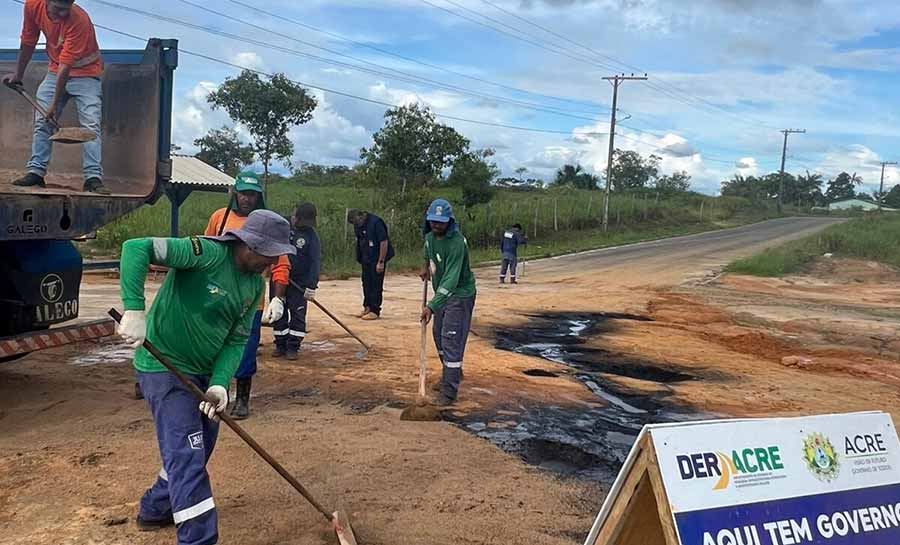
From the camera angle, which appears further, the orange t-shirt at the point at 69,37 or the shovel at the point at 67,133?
the orange t-shirt at the point at 69,37

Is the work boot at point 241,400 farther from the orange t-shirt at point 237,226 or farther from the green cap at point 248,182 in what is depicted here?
the green cap at point 248,182

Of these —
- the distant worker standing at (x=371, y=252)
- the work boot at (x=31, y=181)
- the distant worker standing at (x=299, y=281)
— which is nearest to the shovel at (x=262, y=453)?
the work boot at (x=31, y=181)

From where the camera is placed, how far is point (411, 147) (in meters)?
25.6

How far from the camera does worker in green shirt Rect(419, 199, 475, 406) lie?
668 centimetres

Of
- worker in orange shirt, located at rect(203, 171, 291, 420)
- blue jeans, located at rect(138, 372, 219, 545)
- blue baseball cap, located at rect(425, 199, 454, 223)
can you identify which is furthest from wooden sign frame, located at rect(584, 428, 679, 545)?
blue baseball cap, located at rect(425, 199, 454, 223)

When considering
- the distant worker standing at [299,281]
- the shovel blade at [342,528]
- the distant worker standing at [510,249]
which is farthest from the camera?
the distant worker standing at [510,249]

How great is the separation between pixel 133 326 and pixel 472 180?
2514 centimetres

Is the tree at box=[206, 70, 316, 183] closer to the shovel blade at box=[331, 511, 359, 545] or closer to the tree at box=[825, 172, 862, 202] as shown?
the shovel blade at box=[331, 511, 359, 545]

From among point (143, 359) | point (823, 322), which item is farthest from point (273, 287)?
point (823, 322)

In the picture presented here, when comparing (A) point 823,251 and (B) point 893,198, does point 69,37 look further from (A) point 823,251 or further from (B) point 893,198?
(B) point 893,198

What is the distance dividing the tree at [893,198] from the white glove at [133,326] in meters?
116

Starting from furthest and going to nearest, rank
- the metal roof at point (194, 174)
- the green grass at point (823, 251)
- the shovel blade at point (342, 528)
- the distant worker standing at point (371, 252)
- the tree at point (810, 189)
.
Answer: the tree at point (810, 189), the green grass at point (823, 251), the distant worker standing at point (371, 252), the metal roof at point (194, 174), the shovel blade at point (342, 528)

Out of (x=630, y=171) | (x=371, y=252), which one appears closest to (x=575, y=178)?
(x=630, y=171)

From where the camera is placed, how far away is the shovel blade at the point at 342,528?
383cm
